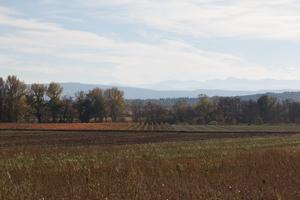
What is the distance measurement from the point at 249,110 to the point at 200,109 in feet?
46.5

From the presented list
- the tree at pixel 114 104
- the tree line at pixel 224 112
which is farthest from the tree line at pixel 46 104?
the tree line at pixel 224 112

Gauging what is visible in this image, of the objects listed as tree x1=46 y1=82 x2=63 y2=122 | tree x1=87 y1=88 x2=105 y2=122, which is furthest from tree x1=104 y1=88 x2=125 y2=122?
tree x1=46 y1=82 x2=63 y2=122

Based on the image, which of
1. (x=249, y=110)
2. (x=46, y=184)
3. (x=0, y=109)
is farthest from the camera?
(x=249, y=110)

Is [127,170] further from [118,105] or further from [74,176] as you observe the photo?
[118,105]

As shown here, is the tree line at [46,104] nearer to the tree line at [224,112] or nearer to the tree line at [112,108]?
the tree line at [112,108]

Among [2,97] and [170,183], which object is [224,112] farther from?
[170,183]

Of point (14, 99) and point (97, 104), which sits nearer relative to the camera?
point (14, 99)

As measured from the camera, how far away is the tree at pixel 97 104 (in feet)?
453

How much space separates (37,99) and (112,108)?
1027 inches

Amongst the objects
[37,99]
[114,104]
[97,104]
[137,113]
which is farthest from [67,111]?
[137,113]

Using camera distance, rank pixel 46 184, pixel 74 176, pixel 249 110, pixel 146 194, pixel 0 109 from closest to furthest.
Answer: pixel 146 194
pixel 46 184
pixel 74 176
pixel 0 109
pixel 249 110

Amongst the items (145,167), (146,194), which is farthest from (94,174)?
(146,194)

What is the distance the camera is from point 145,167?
46.7ft

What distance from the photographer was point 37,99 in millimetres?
133500
